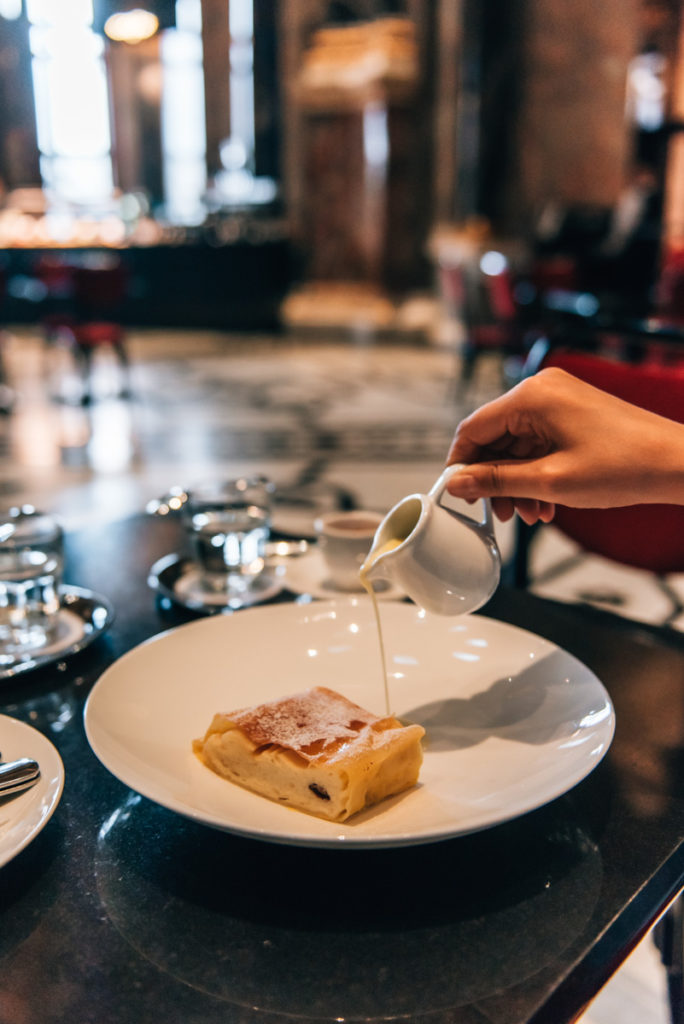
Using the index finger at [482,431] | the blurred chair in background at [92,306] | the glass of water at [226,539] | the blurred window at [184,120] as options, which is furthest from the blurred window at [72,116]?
the index finger at [482,431]

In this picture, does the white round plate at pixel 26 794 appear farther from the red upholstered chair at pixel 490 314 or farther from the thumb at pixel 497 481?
the red upholstered chair at pixel 490 314

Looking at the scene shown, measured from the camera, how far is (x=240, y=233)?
8672 mm

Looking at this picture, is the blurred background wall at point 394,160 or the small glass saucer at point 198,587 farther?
the blurred background wall at point 394,160

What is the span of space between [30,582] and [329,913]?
20.8 inches

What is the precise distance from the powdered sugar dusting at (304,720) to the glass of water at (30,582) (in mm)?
356

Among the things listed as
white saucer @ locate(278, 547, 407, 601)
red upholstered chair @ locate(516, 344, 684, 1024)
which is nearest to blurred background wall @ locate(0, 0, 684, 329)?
red upholstered chair @ locate(516, 344, 684, 1024)

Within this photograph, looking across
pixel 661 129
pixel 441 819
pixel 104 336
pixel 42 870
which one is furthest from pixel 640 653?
pixel 661 129

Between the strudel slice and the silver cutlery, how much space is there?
0.11 meters

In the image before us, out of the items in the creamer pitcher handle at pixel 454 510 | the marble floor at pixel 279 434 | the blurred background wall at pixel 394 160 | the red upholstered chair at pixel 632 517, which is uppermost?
the blurred background wall at pixel 394 160

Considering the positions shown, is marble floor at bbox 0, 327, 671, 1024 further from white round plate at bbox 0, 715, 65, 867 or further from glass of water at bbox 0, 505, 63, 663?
white round plate at bbox 0, 715, 65, 867

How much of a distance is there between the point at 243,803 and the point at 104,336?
16.3 feet

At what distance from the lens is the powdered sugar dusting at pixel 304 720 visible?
23.4 inches

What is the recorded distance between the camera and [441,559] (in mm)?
672

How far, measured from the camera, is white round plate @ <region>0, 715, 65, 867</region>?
0.54 m
